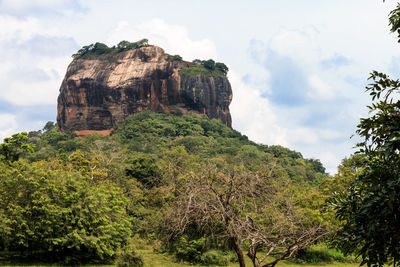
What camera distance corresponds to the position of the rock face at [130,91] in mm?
84312

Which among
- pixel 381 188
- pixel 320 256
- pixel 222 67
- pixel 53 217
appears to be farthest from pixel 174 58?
pixel 381 188

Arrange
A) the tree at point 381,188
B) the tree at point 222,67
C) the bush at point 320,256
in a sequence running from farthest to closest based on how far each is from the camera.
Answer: the tree at point 222,67 < the bush at point 320,256 < the tree at point 381,188

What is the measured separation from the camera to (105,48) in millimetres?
91500

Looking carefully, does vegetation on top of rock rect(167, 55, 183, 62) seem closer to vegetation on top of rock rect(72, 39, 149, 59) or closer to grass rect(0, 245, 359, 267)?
vegetation on top of rock rect(72, 39, 149, 59)

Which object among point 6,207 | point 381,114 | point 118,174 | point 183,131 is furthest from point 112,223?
point 183,131

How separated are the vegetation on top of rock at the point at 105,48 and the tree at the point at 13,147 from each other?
71169 millimetres

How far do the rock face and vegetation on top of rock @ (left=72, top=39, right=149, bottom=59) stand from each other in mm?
3269

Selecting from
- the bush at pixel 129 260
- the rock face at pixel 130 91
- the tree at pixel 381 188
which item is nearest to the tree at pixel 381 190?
the tree at pixel 381 188

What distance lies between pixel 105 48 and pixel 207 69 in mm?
23109

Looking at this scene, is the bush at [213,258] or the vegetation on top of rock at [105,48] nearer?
the bush at [213,258]

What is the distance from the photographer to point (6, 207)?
16.9m

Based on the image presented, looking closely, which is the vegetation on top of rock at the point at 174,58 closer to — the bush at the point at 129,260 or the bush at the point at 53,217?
the bush at the point at 53,217

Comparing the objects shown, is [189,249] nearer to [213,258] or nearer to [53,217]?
[213,258]

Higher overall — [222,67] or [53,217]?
[222,67]
